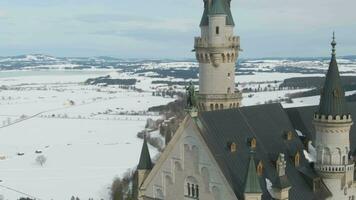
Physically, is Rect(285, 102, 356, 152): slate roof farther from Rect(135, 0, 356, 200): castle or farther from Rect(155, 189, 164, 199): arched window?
Rect(155, 189, 164, 199): arched window

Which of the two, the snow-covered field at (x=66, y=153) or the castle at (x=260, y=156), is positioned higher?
the castle at (x=260, y=156)

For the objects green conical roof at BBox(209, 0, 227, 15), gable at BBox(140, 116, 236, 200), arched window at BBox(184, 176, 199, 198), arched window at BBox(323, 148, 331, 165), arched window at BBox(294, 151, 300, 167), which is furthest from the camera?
green conical roof at BBox(209, 0, 227, 15)

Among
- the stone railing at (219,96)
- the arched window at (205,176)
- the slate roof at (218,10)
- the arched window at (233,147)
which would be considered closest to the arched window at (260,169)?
the arched window at (233,147)

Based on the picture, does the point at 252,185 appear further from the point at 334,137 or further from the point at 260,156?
the point at 334,137

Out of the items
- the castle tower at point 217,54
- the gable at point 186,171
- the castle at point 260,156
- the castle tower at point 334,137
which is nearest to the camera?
the castle at point 260,156

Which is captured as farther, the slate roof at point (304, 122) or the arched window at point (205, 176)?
the slate roof at point (304, 122)

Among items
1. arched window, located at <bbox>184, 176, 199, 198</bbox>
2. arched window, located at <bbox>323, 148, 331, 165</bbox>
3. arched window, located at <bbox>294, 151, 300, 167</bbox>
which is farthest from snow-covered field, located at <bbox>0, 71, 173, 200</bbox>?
arched window, located at <bbox>323, 148, 331, 165</bbox>

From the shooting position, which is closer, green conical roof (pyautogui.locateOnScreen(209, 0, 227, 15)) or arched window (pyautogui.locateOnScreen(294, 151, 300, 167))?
arched window (pyautogui.locateOnScreen(294, 151, 300, 167))

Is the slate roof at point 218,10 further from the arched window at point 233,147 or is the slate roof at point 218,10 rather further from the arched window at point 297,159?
the arched window at point 233,147
